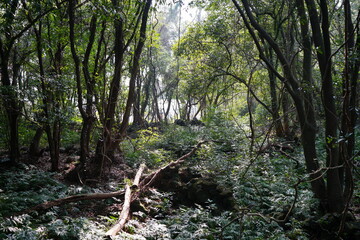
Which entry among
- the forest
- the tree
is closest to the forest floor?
the forest

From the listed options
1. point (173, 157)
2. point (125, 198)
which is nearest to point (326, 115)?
point (125, 198)

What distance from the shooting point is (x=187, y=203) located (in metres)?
7.25

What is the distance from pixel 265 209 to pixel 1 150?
949 cm

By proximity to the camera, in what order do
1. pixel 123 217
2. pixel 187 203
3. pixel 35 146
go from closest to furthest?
1. pixel 123 217
2. pixel 187 203
3. pixel 35 146

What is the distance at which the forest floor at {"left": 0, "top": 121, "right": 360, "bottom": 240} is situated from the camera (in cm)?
448

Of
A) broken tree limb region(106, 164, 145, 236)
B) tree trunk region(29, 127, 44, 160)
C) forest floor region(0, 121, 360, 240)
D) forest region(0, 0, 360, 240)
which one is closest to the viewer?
broken tree limb region(106, 164, 145, 236)

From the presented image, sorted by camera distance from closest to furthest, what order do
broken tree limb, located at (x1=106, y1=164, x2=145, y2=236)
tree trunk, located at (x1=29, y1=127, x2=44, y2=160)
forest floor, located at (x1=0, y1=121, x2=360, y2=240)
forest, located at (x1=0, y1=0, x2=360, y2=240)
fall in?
broken tree limb, located at (x1=106, y1=164, x2=145, y2=236)
forest floor, located at (x1=0, y1=121, x2=360, y2=240)
forest, located at (x1=0, y1=0, x2=360, y2=240)
tree trunk, located at (x1=29, y1=127, x2=44, y2=160)

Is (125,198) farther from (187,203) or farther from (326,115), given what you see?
(326,115)

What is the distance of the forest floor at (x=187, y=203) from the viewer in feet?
14.7

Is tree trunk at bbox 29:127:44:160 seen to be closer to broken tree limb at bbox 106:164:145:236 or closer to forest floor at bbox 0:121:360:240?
forest floor at bbox 0:121:360:240

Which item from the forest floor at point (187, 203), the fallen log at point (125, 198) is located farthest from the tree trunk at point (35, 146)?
the fallen log at point (125, 198)

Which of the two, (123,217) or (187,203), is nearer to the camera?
(123,217)

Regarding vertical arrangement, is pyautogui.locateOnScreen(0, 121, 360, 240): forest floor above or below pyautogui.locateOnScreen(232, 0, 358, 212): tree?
below

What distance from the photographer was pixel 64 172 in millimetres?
8023
